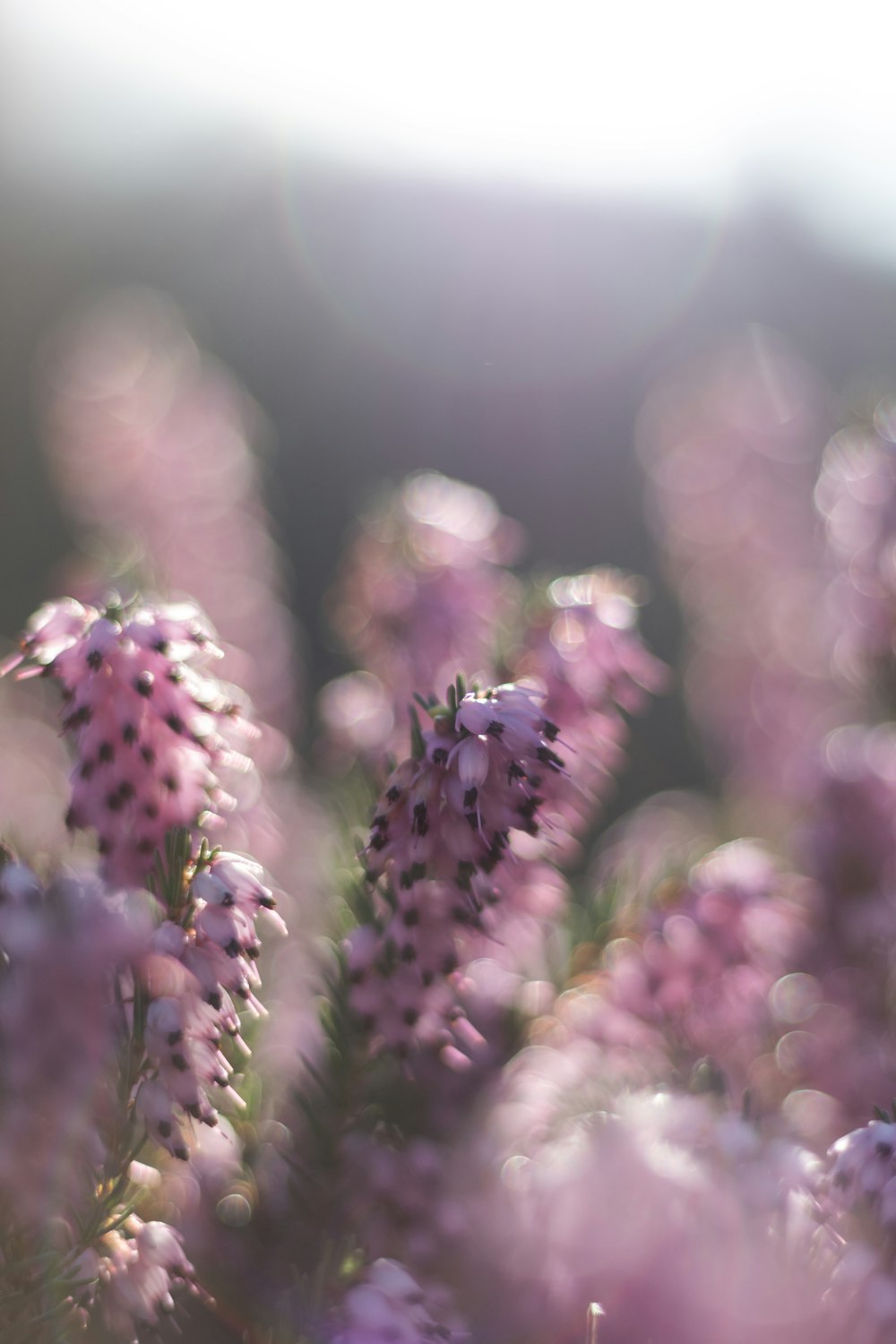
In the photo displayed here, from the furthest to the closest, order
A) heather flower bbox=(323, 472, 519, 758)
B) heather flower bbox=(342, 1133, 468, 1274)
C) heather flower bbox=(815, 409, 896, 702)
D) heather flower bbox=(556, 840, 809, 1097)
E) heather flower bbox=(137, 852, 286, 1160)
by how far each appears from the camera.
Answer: heather flower bbox=(815, 409, 896, 702) → heather flower bbox=(323, 472, 519, 758) → heather flower bbox=(556, 840, 809, 1097) → heather flower bbox=(342, 1133, 468, 1274) → heather flower bbox=(137, 852, 286, 1160)

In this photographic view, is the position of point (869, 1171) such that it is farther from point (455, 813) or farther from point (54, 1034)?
point (54, 1034)

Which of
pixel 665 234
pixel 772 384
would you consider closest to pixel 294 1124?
pixel 772 384

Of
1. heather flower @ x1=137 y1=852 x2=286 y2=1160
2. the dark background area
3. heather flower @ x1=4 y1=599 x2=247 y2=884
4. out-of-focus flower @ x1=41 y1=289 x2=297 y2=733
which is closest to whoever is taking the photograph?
heather flower @ x1=137 y1=852 x2=286 y2=1160

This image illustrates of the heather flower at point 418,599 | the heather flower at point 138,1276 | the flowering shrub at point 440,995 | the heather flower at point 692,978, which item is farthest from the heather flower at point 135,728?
the heather flower at point 692,978

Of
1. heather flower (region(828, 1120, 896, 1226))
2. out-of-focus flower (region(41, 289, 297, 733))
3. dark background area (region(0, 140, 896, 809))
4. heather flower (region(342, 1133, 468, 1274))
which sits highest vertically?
heather flower (region(828, 1120, 896, 1226))

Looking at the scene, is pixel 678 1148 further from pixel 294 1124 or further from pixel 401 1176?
pixel 294 1124

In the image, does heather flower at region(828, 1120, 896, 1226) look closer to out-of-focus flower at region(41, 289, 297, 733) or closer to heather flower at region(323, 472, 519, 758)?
heather flower at region(323, 472, 519, 758)

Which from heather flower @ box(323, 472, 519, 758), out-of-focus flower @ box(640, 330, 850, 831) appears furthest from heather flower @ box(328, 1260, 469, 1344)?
out-of-focus flower @ box(640, 330, 850, 831)
